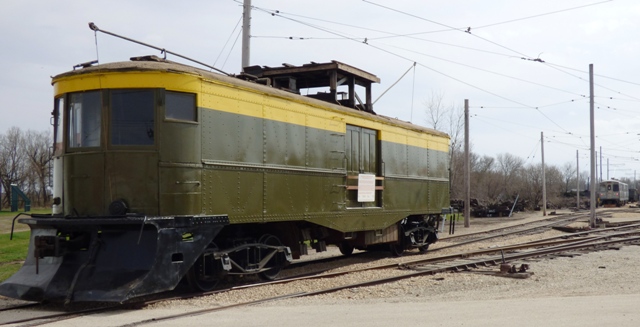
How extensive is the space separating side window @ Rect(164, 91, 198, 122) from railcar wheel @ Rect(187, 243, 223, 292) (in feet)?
7.00

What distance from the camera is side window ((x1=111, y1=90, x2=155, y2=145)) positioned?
9625 millimetres

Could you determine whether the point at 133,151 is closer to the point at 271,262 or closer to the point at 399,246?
the point at 271,262

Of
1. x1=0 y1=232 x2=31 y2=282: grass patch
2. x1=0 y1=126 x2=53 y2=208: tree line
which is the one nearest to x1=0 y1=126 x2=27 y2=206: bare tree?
x1=0 y1=126 x2=53 y2=208: tree line

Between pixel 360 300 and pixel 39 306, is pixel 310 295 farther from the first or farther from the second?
pixel 39 306

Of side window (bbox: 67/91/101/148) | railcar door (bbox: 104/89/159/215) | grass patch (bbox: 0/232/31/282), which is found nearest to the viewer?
railcar door (bbox: 104/89/159/215)

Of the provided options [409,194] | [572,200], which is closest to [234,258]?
[409,194]

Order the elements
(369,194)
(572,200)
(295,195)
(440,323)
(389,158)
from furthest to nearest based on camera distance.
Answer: (572,200) → (389,158) → (369,194) → (295,195) → (440,323)

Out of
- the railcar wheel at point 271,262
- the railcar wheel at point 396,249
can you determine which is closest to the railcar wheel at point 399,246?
the railcar wheel at point 396,249

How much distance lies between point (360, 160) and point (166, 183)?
19.4 feet

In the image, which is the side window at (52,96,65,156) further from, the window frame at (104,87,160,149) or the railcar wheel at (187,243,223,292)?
the railcar wheel at (187,243,223,292)

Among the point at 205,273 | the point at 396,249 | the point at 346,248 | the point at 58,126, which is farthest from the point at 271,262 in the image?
the point at 396,249

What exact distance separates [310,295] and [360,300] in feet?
2.82

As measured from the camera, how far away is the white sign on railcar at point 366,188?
1441 centimetres

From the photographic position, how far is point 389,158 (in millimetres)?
15781
